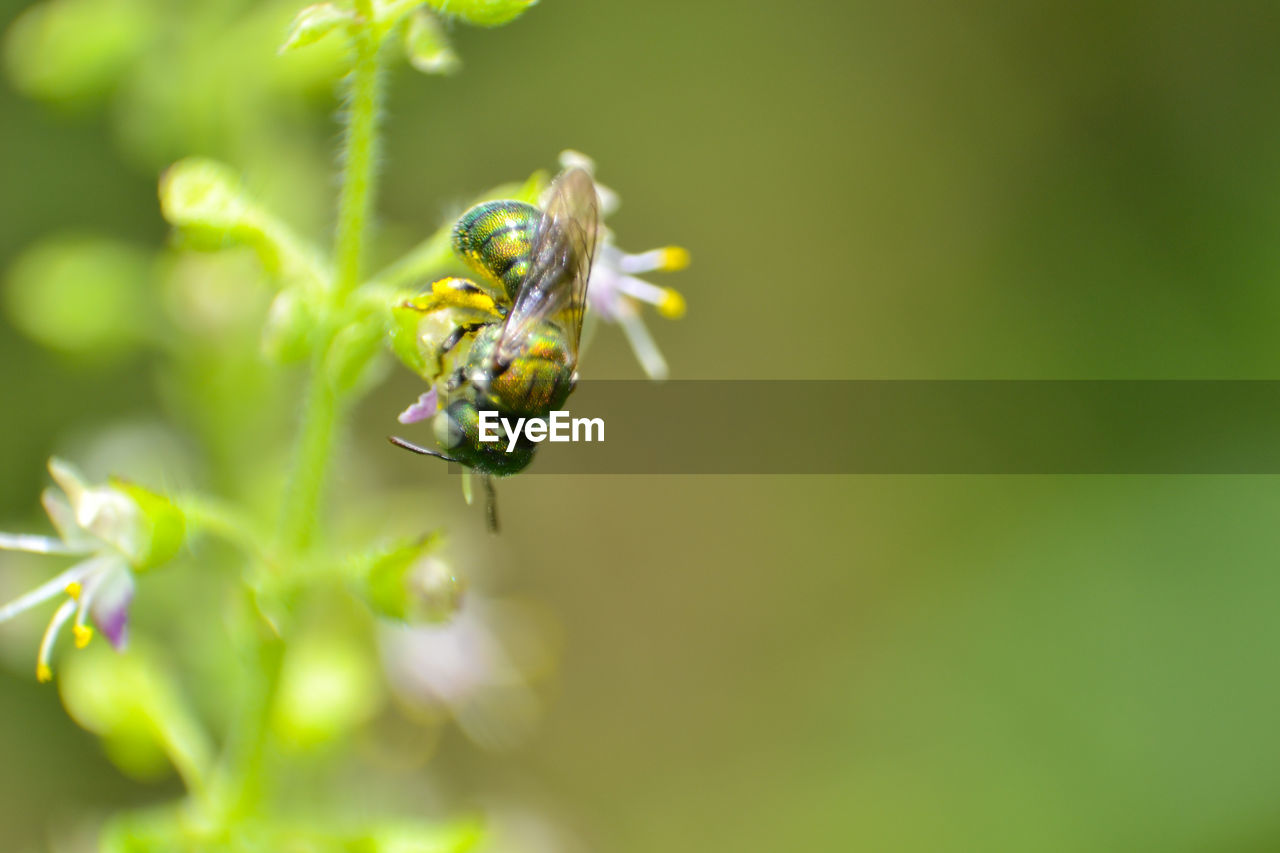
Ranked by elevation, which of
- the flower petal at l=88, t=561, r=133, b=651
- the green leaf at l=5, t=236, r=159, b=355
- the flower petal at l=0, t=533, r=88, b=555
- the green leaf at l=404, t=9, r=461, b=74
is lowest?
the flower petal at l=88, t=561, r=133, b=651

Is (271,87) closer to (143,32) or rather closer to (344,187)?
(143,32)

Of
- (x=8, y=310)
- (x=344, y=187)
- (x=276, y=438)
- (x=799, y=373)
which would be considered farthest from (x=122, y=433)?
(x=799, y=373)

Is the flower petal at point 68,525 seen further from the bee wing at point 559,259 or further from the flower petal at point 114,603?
the bee wing at point 559,259

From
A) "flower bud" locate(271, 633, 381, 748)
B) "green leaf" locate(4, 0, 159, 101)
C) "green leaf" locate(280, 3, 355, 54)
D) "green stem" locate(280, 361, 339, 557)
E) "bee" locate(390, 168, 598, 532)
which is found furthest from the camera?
"green leaf" locate(4, 0, 159, 101)

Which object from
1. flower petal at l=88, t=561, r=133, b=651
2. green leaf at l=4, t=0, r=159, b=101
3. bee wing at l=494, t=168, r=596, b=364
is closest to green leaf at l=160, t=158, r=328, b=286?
bee wing at l=494, t=168, r=596, b=364

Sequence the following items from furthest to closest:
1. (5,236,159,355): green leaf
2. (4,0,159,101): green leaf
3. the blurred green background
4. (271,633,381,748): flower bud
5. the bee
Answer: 1. the blurred green background
2. (5,236,159,355): green leaf
3. (4,0,159,101): green leaf
4. (271,633,381,748): flower bud
5. the bee

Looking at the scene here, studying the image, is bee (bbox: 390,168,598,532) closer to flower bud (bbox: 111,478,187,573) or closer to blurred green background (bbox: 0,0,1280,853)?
flower bud (bbox: 111,478,187,573)
